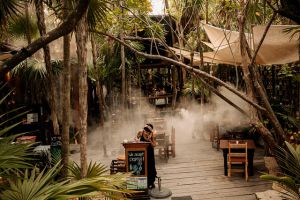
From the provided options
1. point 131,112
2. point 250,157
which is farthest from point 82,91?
point 131,112

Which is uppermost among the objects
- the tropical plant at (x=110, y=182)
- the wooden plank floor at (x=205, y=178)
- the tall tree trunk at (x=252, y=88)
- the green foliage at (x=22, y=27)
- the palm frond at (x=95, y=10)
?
the green foliage at (x=22, y=27)

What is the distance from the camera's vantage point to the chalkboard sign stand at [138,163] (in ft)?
19.4

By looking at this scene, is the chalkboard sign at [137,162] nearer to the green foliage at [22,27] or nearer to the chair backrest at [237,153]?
the chair backrest at [237,153]

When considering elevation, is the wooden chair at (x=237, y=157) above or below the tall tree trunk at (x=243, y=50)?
below

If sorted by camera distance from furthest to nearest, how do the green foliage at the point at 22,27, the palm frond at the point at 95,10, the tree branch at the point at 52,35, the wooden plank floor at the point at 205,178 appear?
the green foliage at the point at 22,27 < the wooden plank floor at the point at 205,178 < the palm frond at the point at 95,10 < the tree branch at the point at 52,35

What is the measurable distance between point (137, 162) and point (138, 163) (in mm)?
30

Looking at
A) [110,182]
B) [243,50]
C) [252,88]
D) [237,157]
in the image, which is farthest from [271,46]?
[110,182]

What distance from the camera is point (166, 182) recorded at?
6.91m

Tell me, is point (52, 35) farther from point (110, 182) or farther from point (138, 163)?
point (138, 163)

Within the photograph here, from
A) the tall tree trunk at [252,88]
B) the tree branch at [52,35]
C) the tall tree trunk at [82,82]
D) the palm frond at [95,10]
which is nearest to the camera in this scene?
the tree branch at [52,35]

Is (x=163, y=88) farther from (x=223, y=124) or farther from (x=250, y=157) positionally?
(x=250, y=157)

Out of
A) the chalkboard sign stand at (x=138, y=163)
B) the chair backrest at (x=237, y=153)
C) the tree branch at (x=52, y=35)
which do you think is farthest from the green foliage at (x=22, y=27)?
the chair backrest at (x=237, y=153)

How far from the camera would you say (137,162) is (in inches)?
237

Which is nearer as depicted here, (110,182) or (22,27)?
(110,182)
